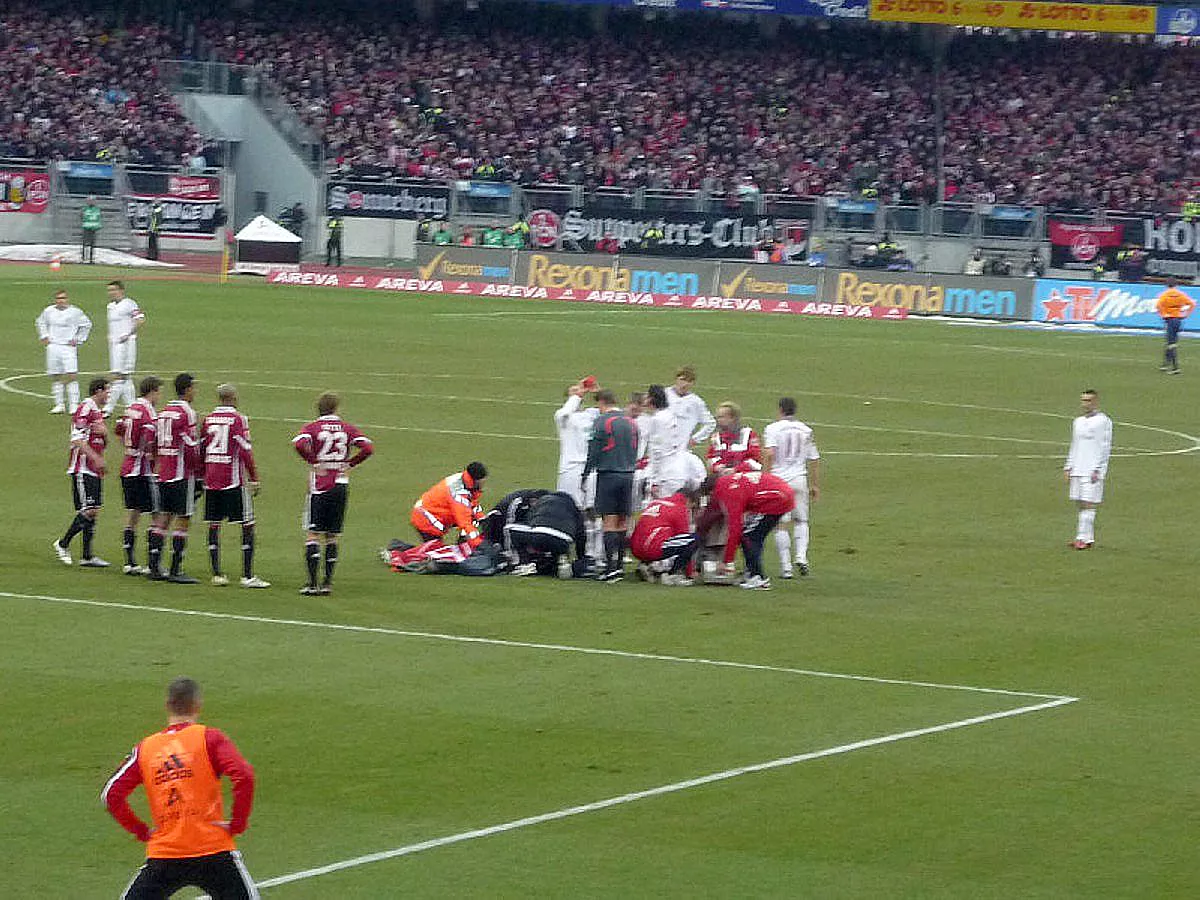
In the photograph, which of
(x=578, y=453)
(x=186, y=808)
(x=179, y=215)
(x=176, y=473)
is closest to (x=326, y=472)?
(x=176, y=473)

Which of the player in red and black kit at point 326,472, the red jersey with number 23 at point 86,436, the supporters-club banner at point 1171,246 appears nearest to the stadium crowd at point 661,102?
the supporters-club banner at point 1171,246

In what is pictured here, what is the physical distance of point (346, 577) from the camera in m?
19.8

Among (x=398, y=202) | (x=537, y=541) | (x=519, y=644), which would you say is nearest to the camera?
(x=519, y=644)

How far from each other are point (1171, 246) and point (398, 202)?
27.0m

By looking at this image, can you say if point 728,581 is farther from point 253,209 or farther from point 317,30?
point 317,30

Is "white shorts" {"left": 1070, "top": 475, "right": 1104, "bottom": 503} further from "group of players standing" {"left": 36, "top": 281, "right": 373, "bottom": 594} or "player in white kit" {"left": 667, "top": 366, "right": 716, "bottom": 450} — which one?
"group of players standing" {"left": 36, "top": 281, "right": 373, "bottom": 594}

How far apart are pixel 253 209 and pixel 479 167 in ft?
28.5

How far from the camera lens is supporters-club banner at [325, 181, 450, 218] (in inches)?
2852

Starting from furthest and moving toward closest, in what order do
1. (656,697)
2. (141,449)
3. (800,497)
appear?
(800,497) < (141,449) < (656,697)

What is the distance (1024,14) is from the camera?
77750 millimetres

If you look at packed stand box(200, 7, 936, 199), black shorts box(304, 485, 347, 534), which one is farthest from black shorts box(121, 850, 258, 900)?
packed stand box(200, 7, 936, 199)

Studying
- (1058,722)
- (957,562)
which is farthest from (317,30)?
(1058,722)

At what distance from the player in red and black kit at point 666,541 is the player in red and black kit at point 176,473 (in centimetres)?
439

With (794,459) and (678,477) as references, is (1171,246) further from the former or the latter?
(678,477)
